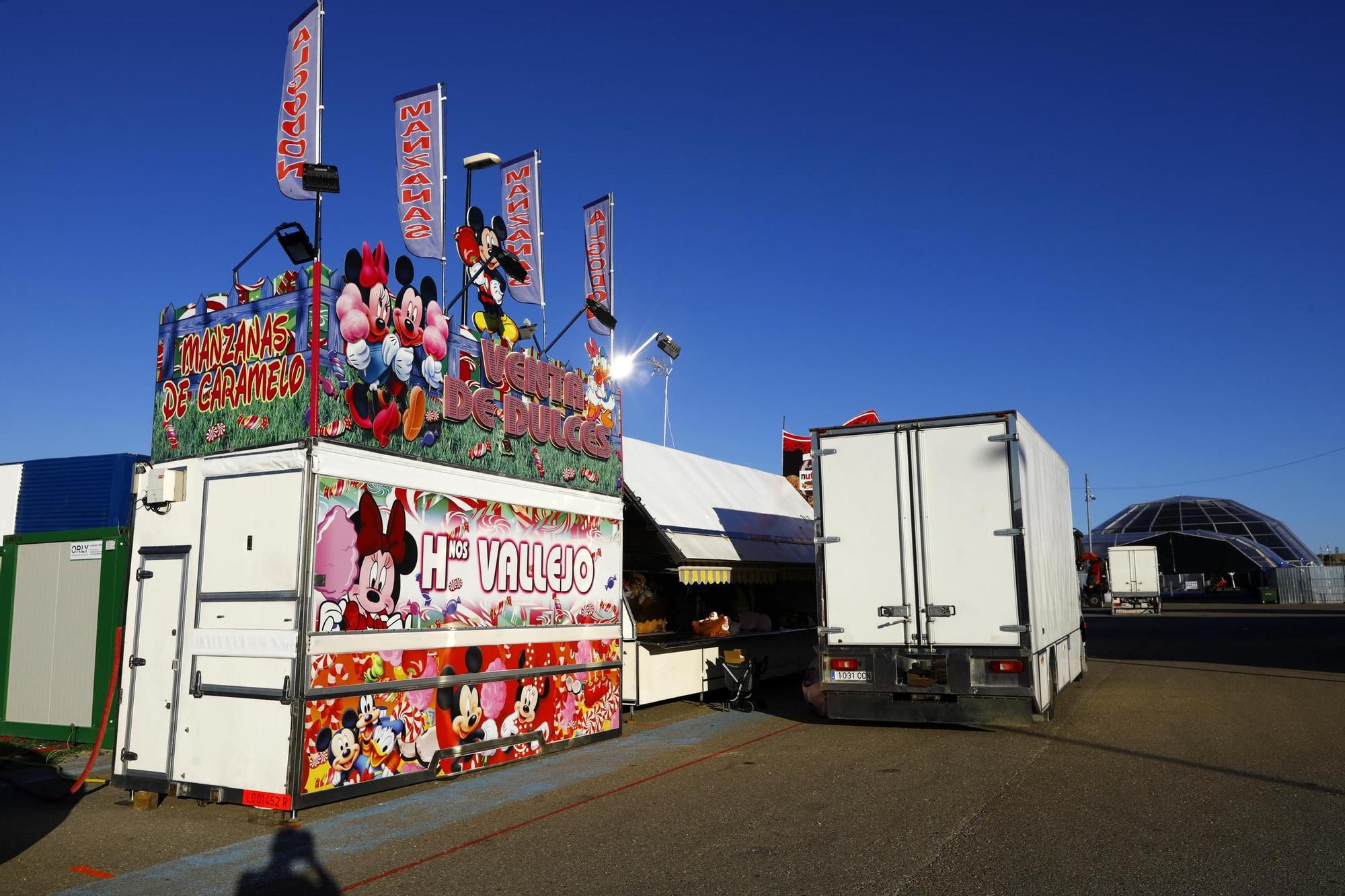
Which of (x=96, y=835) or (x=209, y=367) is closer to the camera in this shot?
(x=96, y=835)

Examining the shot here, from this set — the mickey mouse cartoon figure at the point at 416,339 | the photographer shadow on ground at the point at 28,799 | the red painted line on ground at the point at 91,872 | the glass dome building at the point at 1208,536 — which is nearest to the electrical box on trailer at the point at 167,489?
the mickey mouse cartoon figure at the point at 416,339

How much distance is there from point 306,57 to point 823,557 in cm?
816

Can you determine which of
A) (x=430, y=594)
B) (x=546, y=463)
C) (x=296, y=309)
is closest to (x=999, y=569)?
(x=546, y=463)

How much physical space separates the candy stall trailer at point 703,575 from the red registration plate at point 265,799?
6157 millimetres

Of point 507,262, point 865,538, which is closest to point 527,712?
point 865,538

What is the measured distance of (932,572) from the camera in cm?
1168

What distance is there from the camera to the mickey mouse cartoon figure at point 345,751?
8.30 m

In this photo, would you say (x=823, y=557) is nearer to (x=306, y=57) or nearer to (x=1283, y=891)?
(x=1283, y=891)

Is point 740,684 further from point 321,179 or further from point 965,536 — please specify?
point 321,179

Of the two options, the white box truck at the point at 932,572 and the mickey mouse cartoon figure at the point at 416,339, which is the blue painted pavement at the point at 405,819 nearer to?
the white box truck at the point at 932,572

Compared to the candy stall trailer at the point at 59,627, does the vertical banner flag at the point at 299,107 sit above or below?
above

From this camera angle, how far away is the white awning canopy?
15.0 metres

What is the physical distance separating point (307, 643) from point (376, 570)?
3.32ft

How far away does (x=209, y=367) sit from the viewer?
9.30m
